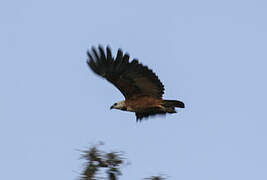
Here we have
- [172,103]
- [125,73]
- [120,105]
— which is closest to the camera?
[125,73]

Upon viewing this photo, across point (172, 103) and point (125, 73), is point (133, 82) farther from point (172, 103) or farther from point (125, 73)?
point (172, 103)

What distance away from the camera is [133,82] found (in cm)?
1363

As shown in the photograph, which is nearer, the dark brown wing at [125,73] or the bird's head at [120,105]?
the dark brown wing at [125,73]

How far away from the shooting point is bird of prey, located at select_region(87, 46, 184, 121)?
13.0 metres

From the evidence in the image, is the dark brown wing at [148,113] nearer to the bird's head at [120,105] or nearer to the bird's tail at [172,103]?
the bird's tail at [172,103]

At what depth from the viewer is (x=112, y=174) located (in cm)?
701

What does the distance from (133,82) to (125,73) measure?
46 centimetres

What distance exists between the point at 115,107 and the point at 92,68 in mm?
1992

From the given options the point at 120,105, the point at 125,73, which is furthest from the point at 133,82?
the point at 120,105

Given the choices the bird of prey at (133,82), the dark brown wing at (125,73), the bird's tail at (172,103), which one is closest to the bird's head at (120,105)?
the bird of prey at (133,82)

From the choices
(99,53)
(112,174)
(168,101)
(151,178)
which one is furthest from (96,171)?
(168,101)

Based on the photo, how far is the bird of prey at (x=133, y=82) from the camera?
13039 mm

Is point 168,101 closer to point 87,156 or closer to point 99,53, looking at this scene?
point 99,53

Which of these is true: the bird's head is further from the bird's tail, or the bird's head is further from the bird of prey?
the bird's tail
